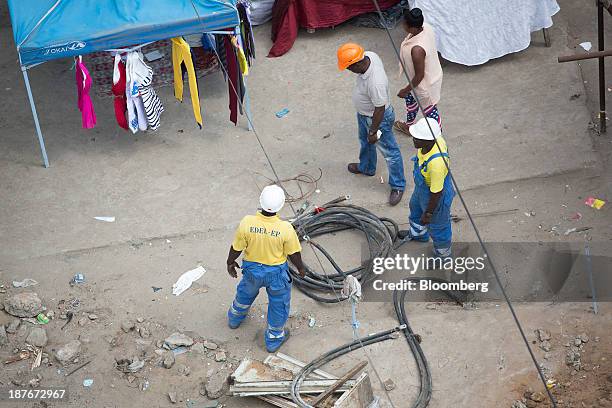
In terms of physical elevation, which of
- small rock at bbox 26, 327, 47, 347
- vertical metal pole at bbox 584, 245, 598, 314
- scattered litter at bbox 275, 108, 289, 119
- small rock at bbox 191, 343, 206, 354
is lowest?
vertical metal pole at bbox 584, 245, 598, 314

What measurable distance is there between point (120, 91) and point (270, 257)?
12.3ft

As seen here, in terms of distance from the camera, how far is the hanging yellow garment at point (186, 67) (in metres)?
9.88

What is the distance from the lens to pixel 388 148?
29.5 feet

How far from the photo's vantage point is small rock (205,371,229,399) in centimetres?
721

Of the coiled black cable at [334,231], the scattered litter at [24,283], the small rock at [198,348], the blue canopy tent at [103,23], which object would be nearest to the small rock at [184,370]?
the small rock at [198,348]

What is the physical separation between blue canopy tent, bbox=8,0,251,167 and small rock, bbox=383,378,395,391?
4420 mm

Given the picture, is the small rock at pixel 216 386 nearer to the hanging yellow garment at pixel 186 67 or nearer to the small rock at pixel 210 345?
the small rock at pixel 210 345

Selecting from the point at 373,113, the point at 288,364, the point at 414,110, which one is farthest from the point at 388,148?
the point at 288,364

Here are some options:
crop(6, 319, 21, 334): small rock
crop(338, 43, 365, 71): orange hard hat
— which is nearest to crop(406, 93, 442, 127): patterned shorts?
crop(338, 43, 365, 71): orange hard hat

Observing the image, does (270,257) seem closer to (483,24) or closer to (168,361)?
(168,361)

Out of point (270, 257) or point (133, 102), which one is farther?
point (133, 102)

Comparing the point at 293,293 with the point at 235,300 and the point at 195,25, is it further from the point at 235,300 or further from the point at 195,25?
the point at 195,25

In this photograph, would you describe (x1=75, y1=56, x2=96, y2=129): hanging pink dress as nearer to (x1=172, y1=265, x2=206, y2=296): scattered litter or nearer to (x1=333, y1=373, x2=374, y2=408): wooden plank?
(x1=172, y1=265, x2=206, y2=296): scattered litter

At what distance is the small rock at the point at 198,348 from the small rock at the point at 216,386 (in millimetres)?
326
